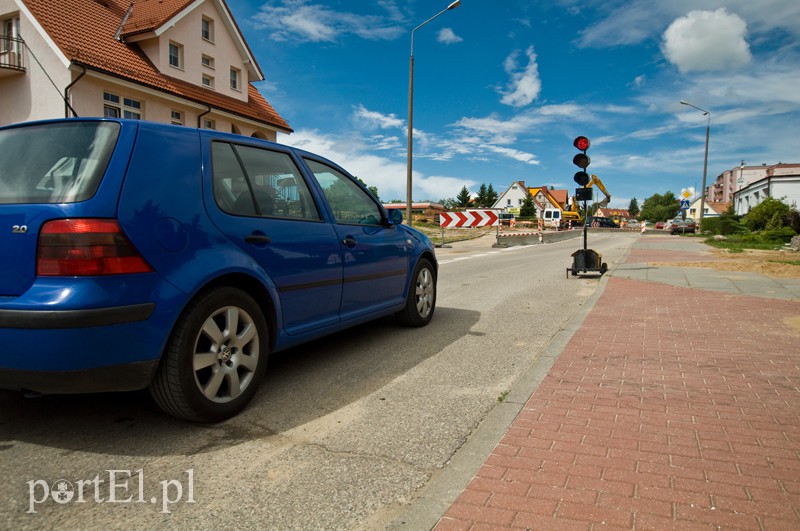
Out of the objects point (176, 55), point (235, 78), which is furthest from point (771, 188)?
point (176, 55)

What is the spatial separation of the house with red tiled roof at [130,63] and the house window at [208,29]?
0.16 ft

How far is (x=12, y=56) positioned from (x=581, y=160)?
2205 centimetres

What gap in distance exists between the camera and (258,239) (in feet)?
11.0

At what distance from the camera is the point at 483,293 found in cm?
873

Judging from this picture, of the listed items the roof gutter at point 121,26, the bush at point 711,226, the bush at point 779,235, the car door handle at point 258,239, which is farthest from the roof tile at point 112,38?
the bush at point 711,226

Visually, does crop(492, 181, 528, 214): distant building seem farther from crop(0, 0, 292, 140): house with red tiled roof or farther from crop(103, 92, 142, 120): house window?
crop(103, 92, 142, 120): house window

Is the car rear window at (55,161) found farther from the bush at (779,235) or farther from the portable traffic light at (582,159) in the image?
the bush at (779,235)

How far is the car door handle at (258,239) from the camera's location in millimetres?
3292

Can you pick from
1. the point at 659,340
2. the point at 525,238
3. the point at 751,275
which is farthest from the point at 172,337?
the point at 525,238

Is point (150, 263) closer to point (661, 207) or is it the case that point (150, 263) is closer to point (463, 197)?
point (463, 197)

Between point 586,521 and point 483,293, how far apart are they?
6688mm

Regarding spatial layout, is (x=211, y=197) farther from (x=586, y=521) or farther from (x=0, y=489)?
(x=586, y=521)

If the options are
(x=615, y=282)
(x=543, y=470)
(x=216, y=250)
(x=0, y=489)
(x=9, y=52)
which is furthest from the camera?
(x=9, y=52)

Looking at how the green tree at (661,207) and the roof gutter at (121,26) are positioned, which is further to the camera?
the green tree at (661,207)
